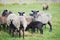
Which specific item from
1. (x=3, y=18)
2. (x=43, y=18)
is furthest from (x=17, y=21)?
(x=43, y=18)

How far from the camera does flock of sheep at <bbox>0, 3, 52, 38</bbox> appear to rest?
1488 millimetres

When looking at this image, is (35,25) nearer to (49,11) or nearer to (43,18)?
(43,18)

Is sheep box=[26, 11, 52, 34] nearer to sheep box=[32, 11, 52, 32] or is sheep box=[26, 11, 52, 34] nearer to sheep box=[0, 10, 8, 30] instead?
sheep box=[32, 11, 52, 32]

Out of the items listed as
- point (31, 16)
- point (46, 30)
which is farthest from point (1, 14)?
point (46, 30)

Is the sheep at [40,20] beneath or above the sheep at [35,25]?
above

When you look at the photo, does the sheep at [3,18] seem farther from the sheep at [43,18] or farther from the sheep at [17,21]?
the sheep at [43,18]

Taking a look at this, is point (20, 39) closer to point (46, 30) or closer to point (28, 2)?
point (46, 30)

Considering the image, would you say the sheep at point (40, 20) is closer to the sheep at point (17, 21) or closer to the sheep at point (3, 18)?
the sheep at point (17, 21)

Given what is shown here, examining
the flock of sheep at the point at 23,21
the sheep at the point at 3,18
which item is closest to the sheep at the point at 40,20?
the flock of sheep at the point at 23,21

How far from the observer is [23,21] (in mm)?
1482

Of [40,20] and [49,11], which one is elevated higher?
[49,11]

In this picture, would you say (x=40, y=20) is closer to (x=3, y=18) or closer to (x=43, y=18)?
(x=43, y=18)

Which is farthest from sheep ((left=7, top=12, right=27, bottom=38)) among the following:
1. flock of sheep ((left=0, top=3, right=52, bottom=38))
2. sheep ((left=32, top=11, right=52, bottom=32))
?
sheep ((left=32, top=11, right=52, bottom=32))

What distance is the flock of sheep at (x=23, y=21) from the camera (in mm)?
1488
